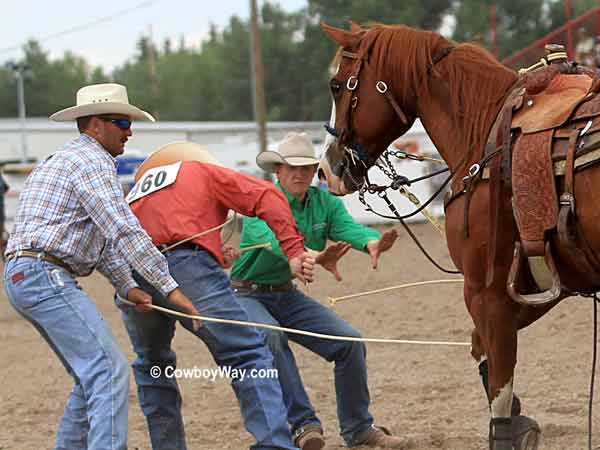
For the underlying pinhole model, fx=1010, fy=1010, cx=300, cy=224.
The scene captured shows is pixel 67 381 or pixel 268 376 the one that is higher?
pixel 268 376

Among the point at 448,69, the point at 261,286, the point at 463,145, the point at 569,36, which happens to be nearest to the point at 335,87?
the point at 448,69

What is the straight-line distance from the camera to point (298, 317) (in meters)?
5.71

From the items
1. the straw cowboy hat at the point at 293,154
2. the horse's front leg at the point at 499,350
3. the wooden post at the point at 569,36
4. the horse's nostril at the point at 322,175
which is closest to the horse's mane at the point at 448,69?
the horse's nostril at the point at 322,175

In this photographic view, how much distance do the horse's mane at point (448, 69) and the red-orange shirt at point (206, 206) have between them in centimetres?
82

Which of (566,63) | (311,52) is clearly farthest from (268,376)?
(311,52)

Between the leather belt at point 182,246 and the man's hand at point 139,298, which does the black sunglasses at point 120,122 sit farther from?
the man's hand at point 139,298

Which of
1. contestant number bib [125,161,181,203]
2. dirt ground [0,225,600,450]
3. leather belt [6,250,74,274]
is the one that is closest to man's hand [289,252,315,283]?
contestant number bib [125,161,181,203]

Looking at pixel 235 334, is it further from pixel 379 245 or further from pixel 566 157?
pixel 566 157

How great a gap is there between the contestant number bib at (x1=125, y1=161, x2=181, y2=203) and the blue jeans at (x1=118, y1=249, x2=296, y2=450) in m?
0.33

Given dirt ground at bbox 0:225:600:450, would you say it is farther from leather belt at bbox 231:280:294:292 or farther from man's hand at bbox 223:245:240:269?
man's hand at bbox 223:245:240:269

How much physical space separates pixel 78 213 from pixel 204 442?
200cm

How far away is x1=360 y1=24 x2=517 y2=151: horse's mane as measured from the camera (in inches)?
179

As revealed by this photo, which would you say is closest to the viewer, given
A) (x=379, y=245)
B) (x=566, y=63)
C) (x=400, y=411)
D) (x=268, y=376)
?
(x=566, y=63)

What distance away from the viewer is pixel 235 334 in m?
4.82
